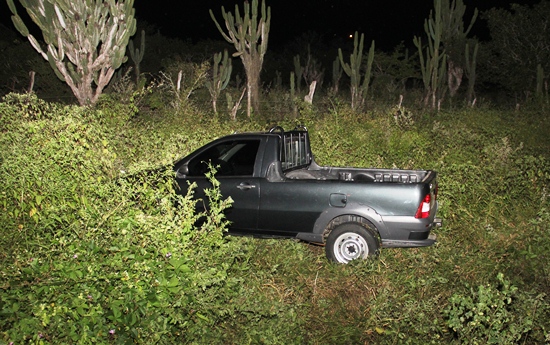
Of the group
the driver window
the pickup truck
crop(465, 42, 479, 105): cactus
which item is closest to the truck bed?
the pickup truck

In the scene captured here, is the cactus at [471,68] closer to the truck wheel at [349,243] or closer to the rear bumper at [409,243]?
the rear bumper at [409,243]

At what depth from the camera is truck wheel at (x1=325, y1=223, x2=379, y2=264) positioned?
6277mm

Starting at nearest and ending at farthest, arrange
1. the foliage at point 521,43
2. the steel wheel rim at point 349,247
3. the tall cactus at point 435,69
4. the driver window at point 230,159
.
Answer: the steel wheel rim at point 349,247
the driver window at point 230,159
the tall cactus at point 435,69
the foliage at point 521,43

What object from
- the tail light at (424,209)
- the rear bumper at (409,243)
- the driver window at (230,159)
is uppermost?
the driver window at (230,159)

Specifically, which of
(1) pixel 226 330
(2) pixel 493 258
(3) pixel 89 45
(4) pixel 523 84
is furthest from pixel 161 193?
(4) pixel 523 84

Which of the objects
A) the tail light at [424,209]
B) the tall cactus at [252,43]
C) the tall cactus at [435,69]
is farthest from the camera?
the tall cactus at [435,69]

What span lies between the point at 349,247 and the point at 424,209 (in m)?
1.00

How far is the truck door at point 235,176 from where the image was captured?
666cm

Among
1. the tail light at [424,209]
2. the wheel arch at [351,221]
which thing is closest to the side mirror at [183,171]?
the wheel arch at [351,221]

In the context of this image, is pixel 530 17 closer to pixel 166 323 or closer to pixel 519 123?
pixel 519 123

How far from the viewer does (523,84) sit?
2339 cm

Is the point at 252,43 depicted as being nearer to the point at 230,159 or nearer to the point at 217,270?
the point at 230,159

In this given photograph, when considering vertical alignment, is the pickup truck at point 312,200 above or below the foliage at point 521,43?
below

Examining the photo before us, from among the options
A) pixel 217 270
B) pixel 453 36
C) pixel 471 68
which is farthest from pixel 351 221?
pixel 453 36
